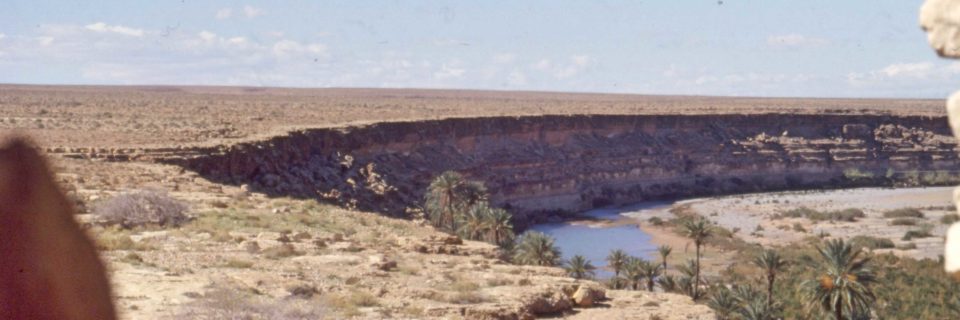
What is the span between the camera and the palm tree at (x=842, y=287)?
29141mm

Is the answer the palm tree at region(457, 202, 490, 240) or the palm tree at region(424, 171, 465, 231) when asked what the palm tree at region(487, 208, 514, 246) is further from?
the palm tree at region(424, 171, 465, 231)

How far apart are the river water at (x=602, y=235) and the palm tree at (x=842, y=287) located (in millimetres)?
17952

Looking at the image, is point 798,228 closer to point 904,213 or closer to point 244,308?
point 904,213

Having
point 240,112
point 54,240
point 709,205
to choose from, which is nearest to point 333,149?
point 240,112

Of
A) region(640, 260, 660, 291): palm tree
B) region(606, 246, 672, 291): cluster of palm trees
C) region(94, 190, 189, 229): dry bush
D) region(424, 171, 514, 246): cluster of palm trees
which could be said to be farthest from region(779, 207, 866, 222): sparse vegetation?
region(94, 190, 189, 229): dry bush

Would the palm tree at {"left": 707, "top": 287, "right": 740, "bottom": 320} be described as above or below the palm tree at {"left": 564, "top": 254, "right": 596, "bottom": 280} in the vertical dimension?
above

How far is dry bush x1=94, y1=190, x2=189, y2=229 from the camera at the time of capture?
22281mm

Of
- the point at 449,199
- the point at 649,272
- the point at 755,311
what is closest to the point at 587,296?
the point at 755,311

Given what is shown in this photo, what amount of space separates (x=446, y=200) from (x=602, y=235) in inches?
676

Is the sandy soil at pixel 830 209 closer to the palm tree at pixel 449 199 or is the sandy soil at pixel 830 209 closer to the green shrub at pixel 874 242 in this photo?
the green shrub at pixel 874 242

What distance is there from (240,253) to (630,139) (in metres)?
70.4

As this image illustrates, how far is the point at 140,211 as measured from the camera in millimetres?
22703

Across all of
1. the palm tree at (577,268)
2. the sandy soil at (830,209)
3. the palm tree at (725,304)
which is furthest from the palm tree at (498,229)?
the sandy soil at (830,209)

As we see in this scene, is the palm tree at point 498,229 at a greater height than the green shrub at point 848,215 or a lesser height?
greater
